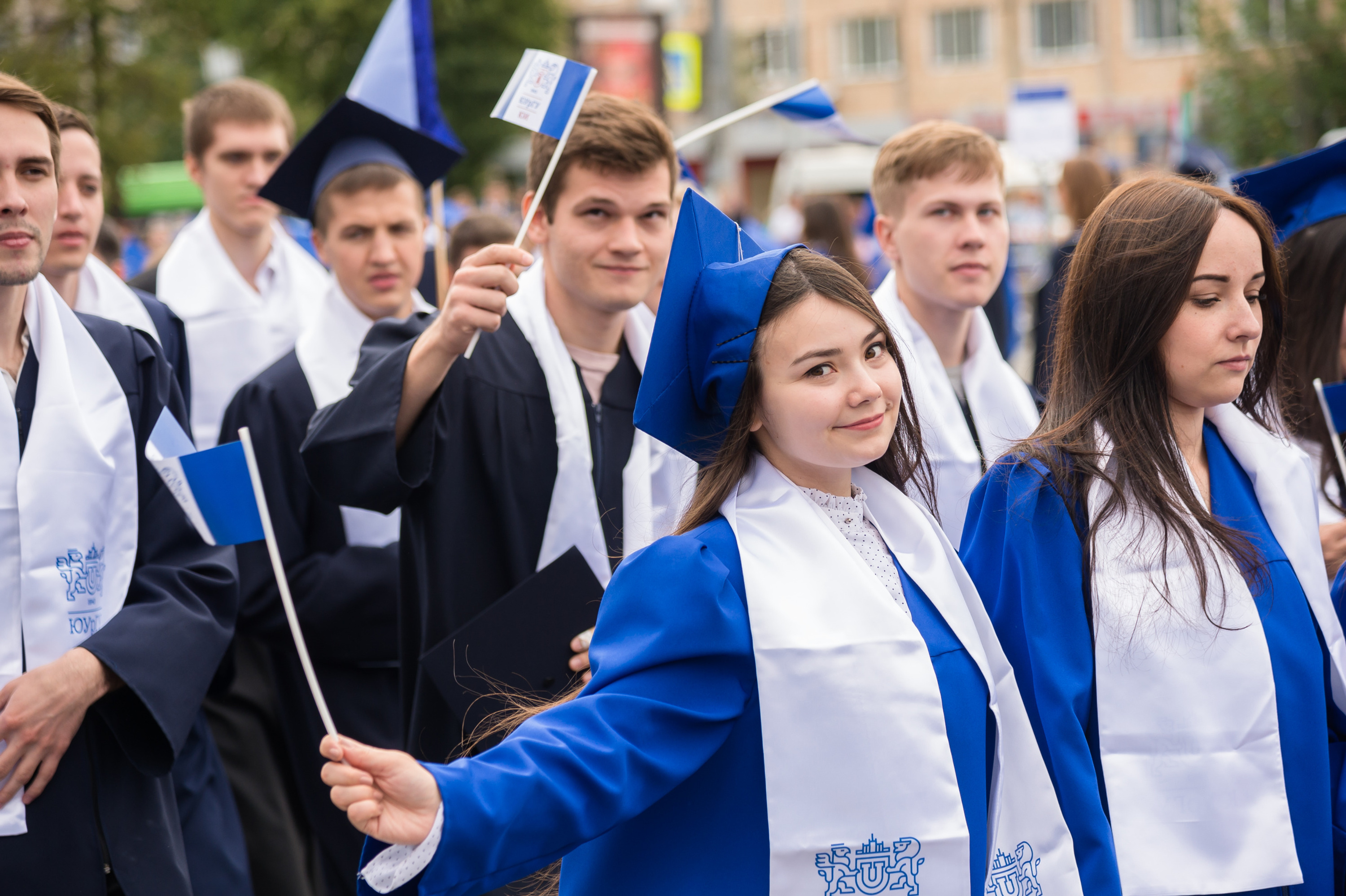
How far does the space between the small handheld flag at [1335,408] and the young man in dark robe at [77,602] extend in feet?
8.82

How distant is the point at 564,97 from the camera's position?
330 cm

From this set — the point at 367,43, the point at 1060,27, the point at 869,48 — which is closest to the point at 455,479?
the point at 367,43

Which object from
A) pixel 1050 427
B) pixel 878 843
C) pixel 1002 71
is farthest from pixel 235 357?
pixel 1002 71

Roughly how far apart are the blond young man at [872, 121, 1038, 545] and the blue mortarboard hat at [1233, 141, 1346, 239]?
0.78 meters

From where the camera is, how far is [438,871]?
75.5 inches

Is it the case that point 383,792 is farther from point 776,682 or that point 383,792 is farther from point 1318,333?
point 1318,333

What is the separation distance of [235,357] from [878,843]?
4.27 meters

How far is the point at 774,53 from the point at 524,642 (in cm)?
4540

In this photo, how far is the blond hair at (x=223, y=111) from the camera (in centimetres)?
593

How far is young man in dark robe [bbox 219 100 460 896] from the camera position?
4.02 metres

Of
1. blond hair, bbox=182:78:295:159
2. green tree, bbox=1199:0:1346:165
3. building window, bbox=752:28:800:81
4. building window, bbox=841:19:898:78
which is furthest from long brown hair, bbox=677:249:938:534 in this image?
building window, bbox=752:28:800:81

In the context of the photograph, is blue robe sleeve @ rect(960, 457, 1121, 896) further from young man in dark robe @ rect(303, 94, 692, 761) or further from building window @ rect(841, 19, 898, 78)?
building window @ rect(841, 19, 898, 78)

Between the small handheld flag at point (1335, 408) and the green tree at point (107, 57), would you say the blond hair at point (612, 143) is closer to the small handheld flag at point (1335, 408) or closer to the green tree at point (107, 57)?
the small handheld flag at point (1335, 408)

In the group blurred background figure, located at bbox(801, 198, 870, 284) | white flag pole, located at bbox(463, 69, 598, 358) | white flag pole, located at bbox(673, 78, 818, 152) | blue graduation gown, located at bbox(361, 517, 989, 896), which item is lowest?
blue graduation gown, located at bbox(361, 517, 989, 896)
